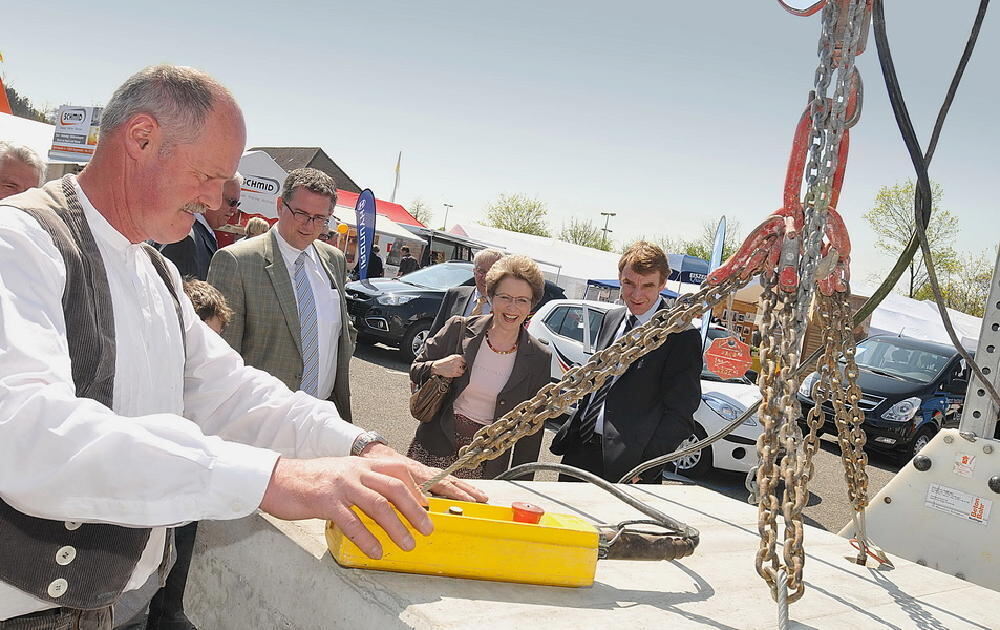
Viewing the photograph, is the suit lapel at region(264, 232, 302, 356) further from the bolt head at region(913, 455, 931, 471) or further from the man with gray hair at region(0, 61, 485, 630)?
the bolt head at region(913, 455, 931, 471)

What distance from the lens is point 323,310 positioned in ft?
11.5

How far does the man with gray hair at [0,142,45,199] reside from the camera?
3.27 meters

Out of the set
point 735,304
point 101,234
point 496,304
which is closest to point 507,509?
point 101,234

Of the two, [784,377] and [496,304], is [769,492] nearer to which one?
[784,377]

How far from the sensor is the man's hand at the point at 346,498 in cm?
120

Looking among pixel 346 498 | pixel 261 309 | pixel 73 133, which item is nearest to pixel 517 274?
pixel 261 309

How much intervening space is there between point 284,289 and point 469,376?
0.95m

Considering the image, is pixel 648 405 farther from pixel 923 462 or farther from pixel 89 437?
pixel 89 437

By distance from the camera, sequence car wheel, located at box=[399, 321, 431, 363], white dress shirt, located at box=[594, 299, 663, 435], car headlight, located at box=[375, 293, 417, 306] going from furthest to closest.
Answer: car wheel, located at box=[399, 321, 431, 363] < car headlight, located at box=[375, 293, 417, 306] < white dress shirt, located at box=[594, 299, 663, 435]

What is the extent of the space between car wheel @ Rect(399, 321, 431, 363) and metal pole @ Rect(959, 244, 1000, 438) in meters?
9.36

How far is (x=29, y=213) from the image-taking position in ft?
4.17

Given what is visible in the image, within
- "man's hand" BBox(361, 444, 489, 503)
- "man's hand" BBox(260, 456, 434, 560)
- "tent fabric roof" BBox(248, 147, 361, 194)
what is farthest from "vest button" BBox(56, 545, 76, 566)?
"tent fabric roof" BBox(248, 147, 361, 194)

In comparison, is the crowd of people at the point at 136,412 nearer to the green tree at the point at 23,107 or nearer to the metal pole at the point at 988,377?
the metal pole at the point at 988,377

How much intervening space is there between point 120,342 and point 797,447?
1271 mm
